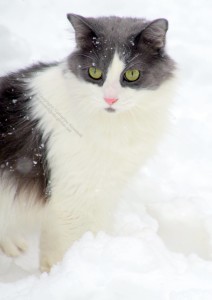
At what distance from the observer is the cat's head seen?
2.40 meters

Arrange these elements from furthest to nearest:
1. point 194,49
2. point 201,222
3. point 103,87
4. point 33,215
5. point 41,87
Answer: point 194,49 < point 201,222 < point 33,215 < point 41,87 < point 103,87

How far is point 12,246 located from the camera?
3143 mm

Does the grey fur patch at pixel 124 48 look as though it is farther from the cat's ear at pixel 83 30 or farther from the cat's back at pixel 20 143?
the cat's back at pixel 20 143

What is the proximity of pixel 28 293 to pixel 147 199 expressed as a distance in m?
1.45

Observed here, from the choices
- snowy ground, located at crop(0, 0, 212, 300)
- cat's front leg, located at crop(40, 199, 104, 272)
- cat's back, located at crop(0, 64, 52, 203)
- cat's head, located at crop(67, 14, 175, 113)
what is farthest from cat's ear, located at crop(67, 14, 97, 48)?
cat's front leg, located at crop(40, 199, 104, 272)

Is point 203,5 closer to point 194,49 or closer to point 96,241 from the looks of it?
point 194,49

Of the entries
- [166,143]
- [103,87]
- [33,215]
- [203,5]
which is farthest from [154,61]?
[203,5]

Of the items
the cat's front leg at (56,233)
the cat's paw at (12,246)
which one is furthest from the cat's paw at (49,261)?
the cat's paw at (12,246)

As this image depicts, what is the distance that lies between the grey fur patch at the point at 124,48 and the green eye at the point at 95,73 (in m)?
0.02

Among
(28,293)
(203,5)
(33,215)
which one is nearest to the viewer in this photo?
(28,293)

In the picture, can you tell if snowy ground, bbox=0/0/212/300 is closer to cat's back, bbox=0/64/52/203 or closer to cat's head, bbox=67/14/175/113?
cat's head, bbox=67/14/175/113

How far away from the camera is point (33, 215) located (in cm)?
296

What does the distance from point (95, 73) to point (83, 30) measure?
25 cm

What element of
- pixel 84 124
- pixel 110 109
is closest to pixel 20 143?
pixel 84 124
